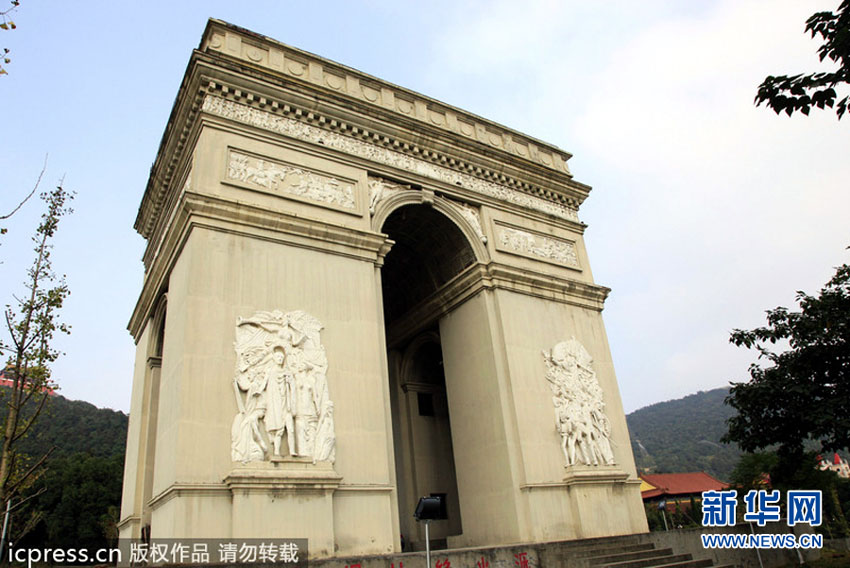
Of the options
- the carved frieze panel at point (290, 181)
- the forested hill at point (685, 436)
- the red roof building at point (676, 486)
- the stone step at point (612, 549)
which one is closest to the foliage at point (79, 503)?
the carved frieze panel at point (290, 181)

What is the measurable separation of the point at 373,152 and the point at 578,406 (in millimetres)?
8400

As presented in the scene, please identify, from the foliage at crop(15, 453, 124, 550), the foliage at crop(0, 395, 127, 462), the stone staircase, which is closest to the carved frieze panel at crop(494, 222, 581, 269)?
the stone staircase

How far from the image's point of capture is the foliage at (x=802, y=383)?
13.6 m

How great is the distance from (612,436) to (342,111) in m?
10.9

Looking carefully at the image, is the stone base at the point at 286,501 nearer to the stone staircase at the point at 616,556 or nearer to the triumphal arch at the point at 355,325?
the triumphal arch at the point at 355,325

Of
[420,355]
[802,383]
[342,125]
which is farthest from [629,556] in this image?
[342,125]

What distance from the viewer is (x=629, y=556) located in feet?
40.7

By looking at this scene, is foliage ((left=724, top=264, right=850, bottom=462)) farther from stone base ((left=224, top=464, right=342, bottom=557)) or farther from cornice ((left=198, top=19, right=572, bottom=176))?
stone base ((left=224, top=464, right=342, bottom=557))

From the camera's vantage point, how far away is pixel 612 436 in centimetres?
1545

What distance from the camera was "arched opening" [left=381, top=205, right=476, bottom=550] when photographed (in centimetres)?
1667

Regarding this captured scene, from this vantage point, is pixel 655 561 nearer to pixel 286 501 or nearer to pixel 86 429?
pixel 286 501

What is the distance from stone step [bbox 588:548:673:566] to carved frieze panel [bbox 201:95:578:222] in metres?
9.64

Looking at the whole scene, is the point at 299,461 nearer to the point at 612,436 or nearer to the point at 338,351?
the point at 338,351

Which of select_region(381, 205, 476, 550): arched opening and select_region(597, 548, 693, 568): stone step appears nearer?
select_region(597, 548, 693, 568): stone step
